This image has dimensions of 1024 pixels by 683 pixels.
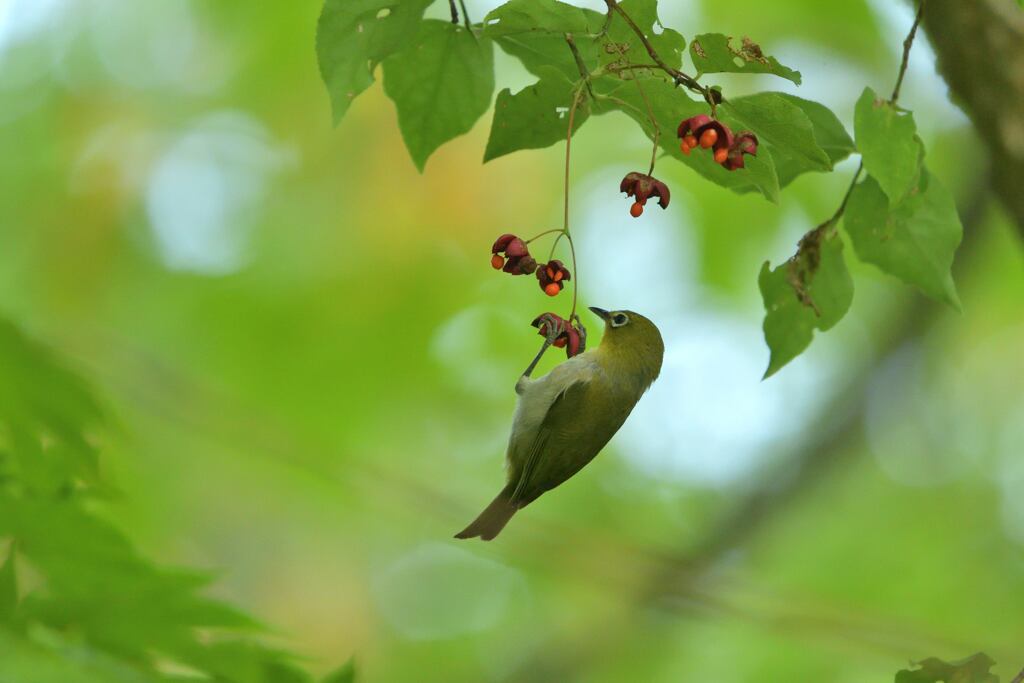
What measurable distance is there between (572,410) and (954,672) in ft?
5.50

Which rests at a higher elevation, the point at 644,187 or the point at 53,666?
the point at 644,187

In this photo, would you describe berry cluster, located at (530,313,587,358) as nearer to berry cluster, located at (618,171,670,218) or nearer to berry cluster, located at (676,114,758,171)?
berry cluster, located at (618,171,670,218)

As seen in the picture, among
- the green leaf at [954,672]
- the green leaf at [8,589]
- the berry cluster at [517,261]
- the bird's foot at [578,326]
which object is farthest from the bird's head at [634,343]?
the green leaf at [8,589]

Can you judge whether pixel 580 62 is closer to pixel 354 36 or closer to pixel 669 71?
pixel 669 71

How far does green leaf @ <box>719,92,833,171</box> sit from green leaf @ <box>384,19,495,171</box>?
0.64 m

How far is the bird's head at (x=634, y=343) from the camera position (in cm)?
380

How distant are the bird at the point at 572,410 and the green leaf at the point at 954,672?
1.32 m

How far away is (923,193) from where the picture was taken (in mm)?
2375

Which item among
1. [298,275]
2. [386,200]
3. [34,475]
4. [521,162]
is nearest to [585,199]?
[521,162]

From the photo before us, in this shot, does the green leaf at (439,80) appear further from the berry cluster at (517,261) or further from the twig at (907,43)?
the twig at (907,43)

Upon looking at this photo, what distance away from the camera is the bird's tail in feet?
10.8

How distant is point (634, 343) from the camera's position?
3.84 m

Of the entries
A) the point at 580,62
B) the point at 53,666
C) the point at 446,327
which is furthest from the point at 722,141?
the point at 446,327

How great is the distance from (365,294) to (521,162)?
200cm
